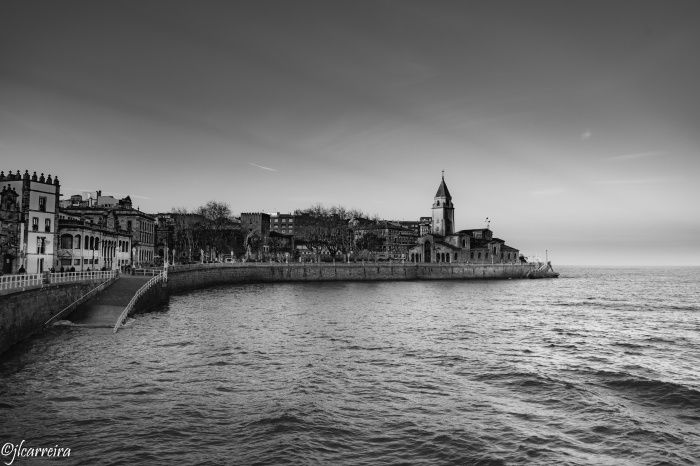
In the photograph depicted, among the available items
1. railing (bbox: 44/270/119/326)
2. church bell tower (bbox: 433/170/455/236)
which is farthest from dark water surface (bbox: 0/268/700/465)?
church bell tower (bbox: 433/170/455/236)

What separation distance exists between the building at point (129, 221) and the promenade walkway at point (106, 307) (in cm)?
3771

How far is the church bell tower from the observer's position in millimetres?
163000

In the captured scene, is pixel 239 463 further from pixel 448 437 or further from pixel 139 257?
pixel 139 257

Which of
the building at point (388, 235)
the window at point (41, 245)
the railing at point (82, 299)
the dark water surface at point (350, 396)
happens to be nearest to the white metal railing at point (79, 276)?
the railing at point (82, 299)

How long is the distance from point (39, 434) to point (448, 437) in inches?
491

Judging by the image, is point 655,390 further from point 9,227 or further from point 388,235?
point 388,235

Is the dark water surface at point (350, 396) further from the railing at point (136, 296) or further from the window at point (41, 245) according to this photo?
the window at point (41, 245)

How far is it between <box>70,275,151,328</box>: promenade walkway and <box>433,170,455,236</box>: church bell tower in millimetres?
127678

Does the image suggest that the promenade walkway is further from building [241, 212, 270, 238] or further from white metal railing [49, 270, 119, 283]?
building [241, 212, 270, 238]

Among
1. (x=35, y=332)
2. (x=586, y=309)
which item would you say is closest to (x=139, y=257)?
(x=35, y=332)

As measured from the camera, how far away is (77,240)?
201 ft

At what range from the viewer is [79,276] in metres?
39.8

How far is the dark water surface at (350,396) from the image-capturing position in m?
14.8
